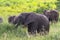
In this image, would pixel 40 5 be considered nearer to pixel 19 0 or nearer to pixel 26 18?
pixel 19 0

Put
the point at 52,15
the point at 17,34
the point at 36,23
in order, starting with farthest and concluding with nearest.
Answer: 1. the point at 52,15
2. the point at 36,23
3. the point at 17,34

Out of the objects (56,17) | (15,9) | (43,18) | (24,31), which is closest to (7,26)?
(24,31)

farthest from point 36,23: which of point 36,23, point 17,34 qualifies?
point 17,34

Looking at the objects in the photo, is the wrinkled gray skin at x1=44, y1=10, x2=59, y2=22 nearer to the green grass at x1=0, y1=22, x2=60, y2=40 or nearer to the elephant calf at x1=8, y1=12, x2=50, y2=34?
the green grass at x1=0, y1=22, x2=60, y2=40

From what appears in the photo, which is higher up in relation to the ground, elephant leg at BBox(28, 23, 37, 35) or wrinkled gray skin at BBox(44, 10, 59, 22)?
elephant leg at BBox(28, 23, 37, 35)

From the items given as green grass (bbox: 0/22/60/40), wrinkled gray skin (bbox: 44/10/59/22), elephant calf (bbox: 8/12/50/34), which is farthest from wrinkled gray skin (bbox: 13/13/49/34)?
wrinkled gray skin (bbox: 44/10/59/22)

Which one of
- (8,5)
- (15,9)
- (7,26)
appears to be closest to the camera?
(7,26)

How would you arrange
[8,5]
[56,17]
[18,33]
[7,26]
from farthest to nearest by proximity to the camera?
[8,5]
[56,17]
[7,26]
[18,33]

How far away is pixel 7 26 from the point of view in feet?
34.3

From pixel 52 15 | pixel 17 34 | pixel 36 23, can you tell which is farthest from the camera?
pixel 52 15

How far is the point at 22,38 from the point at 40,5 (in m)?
19.2

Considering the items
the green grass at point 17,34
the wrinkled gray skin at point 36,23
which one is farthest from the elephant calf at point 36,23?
the green grass at point 17,34

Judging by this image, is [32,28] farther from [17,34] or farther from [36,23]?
[17,34]

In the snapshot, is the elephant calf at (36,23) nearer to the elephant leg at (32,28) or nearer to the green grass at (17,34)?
the elephant leg at (32,28)
